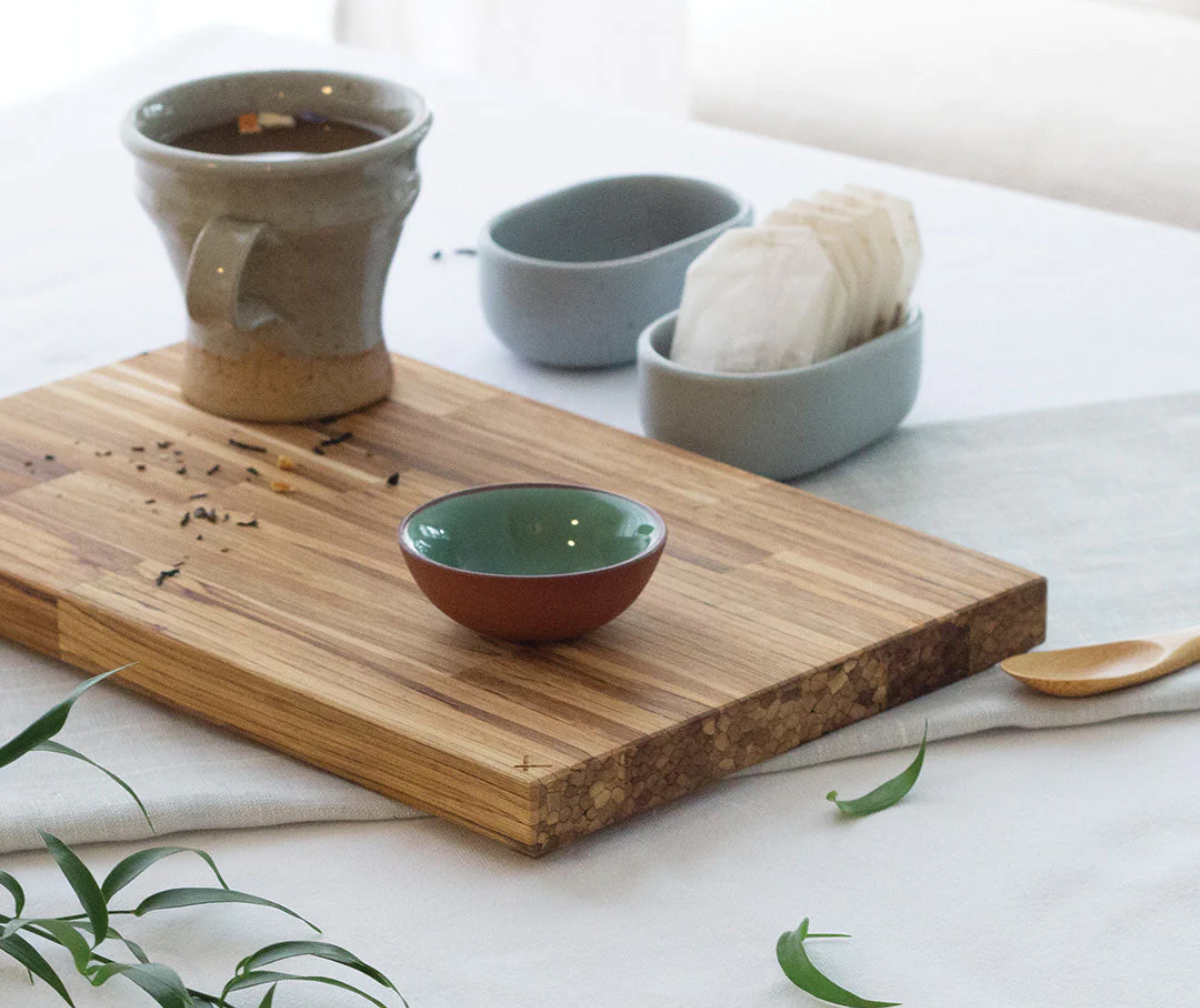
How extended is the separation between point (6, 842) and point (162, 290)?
660 millimetres

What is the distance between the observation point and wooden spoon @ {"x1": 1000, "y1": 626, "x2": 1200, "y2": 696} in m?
0.74

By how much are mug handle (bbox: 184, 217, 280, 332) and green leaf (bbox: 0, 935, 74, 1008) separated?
0.46m

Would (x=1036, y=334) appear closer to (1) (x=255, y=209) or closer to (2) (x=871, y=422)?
(2) (x=871, y=422)

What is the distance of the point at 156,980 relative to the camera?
1.75 feet

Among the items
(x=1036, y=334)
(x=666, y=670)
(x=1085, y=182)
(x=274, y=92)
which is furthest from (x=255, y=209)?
(x=1085, y=182)

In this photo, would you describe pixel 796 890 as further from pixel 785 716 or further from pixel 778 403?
pixel 778 403

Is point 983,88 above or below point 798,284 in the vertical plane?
below

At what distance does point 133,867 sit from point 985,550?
0.47 meters

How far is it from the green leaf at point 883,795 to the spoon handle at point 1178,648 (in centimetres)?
14

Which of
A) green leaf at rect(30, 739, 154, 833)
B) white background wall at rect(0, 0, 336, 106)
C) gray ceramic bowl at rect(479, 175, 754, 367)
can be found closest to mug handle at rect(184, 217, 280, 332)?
gray ceramic bowl at rect(479, 175, 754, 367)

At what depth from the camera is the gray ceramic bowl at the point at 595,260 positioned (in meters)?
1.06

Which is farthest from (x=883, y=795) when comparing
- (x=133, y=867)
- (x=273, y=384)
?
(x=273, y=384)

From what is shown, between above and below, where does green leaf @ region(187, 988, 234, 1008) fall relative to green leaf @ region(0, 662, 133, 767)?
below

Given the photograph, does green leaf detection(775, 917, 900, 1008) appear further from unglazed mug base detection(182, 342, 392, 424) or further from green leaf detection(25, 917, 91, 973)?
unglazed mug base detection(182, 342, 392, 424)
